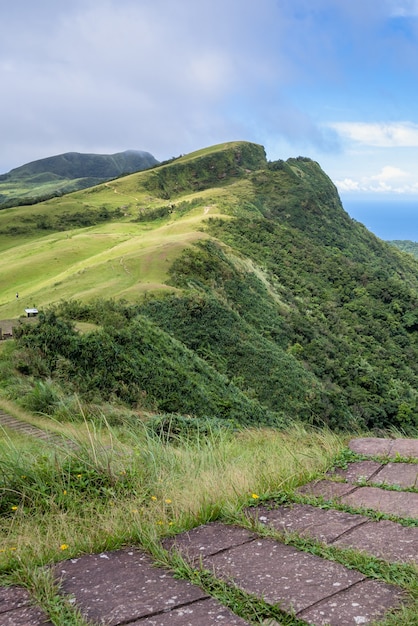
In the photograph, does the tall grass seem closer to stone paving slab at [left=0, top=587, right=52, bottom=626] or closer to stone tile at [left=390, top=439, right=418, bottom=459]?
stone paving slab at [left=0, top=587, right=52, bottom=626]

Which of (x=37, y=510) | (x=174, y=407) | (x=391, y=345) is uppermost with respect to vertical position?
(x=37, y=510)

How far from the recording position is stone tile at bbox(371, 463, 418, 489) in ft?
14.1

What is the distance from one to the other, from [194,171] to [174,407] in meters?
103

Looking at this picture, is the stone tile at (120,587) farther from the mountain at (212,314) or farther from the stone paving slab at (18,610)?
the mountain at (212,314)

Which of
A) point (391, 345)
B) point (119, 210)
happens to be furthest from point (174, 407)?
point (119, 210)

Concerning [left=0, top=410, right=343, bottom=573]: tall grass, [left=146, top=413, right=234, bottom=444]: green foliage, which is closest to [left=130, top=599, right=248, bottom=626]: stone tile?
[left=0, top=410, right=343, bottom=573]: tall grass

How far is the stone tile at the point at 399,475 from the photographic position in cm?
429

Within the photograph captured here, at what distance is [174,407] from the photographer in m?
19.0

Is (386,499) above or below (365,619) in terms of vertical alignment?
below

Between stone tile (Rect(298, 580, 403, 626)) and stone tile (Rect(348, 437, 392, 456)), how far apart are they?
8.64 ft

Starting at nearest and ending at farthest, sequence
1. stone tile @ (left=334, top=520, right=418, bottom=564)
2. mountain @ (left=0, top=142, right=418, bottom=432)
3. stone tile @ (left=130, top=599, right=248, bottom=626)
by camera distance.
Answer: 1. stone tile @ (left=130, top=599, right=248, bottom=626)
2. stone tile @ (left=334, top=520, right=418, bottom=564)
3. mountain @ (left=0, top=142, right=418, bottom=432)

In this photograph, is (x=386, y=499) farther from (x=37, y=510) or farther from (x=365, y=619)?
(x=37, y=510)

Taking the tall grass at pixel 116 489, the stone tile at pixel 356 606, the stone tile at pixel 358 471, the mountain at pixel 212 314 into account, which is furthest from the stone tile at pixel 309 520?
the mountain at pixel 212 314

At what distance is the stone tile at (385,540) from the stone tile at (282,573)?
1.01 ft
